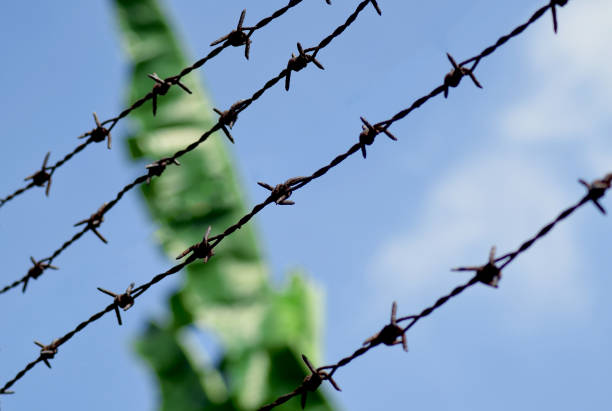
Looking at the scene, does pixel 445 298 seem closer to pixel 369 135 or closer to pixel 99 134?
pixel 369 135

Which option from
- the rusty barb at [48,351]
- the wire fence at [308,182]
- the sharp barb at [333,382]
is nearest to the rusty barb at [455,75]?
the wire fence at [308,182]

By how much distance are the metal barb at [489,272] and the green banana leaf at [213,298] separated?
10.3ft

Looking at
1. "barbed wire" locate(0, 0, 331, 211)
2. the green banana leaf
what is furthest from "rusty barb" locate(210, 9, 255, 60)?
the green banana leaf

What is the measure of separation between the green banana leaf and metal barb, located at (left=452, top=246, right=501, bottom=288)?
10.3ft

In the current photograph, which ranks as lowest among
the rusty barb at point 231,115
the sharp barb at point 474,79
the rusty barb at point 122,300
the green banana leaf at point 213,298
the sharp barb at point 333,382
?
the sharp barb at point 333,382

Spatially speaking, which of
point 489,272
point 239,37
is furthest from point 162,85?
point 489,272

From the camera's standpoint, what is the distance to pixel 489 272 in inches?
55.7

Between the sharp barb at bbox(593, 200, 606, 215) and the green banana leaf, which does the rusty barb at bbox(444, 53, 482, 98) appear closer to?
the sharp barb at bbox(593, 200, 606, 215)

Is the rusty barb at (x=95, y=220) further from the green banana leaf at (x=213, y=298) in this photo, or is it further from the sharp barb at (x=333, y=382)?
the green banana leaf at (x=213, y=298)

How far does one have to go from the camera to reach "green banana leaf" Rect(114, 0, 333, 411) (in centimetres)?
453

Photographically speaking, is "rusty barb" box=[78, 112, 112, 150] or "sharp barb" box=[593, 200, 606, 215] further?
"rusty barb" box=[78, 112, 112, 150]

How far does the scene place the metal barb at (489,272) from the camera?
141 cm

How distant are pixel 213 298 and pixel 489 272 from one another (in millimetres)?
3459

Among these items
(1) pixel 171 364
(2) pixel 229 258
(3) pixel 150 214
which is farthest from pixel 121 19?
(1) pixel 171 364
